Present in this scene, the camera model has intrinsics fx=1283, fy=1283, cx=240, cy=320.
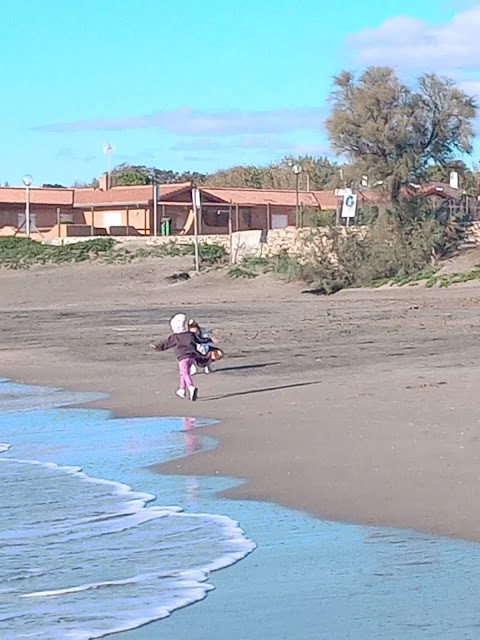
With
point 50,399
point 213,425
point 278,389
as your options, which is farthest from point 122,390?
point 213,425

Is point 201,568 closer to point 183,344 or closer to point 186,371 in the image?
point 186,371

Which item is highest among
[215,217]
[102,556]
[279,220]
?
[215,217]

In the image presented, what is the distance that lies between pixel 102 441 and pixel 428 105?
3026 centimetres

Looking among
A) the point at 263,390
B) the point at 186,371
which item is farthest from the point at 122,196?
the point at 186,371

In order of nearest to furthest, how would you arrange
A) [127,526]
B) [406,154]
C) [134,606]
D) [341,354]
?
[134,606], [127,526], [341,354], [406,154]

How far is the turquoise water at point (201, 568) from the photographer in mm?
6434

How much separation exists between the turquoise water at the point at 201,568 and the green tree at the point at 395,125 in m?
30.5

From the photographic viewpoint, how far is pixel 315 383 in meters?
17.1

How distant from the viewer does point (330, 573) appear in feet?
24.3

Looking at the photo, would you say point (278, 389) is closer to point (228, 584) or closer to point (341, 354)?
point (341, 354)

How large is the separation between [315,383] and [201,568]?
9422 mm

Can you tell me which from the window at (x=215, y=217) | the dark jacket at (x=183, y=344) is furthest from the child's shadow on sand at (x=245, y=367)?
the window at (x=215, y=217)

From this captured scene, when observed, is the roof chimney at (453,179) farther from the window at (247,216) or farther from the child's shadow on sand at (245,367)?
the child's shadow on sand at (245,367)

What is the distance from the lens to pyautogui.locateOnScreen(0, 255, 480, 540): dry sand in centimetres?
1007
